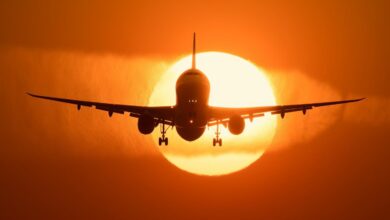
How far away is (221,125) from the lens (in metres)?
99.3

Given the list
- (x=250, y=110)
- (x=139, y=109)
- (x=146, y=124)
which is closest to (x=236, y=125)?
(x=250, y=110)

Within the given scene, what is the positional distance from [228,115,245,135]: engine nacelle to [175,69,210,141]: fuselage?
3177mm

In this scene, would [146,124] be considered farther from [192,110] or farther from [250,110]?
[250,110]

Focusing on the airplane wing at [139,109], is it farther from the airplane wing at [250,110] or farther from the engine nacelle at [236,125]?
the engine nacelle at [236,125]

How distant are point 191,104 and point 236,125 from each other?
5.96 metres

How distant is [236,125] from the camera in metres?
91.7

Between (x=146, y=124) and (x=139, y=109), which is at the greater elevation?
(x=139, y=109)

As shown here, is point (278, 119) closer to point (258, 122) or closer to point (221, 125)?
point (258, 122)

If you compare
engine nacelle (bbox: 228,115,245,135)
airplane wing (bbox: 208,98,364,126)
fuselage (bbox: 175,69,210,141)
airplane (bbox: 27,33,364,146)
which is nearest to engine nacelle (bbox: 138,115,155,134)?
airplane (bbox: 27,33,364,146)


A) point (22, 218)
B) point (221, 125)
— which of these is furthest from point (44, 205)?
point (221, 125)

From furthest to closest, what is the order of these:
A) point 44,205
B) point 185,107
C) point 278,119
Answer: point 44,205
point 278,119
point 185,107

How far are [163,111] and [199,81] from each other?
6.08 metres

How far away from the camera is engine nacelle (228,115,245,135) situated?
91625 millimetres

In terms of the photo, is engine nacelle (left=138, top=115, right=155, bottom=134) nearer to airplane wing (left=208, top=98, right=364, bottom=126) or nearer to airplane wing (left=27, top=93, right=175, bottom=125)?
airplane wing (left=27, top=93, right=175, bottom=125)
